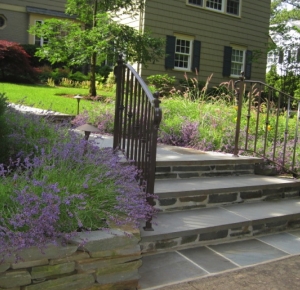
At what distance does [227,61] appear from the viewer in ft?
48.9

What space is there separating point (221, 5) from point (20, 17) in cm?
845

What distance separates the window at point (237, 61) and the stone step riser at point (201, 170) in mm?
10689

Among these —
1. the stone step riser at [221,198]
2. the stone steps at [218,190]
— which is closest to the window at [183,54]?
the stone steps at [218,190]

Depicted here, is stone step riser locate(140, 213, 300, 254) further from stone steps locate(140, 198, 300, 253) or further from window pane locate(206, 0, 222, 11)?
window pane locate(206, 0, 222, 11)

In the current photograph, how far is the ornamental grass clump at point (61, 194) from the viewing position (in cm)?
229

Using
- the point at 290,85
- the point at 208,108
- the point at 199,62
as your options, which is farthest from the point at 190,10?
the point at 208,108

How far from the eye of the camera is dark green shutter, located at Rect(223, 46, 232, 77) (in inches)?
585

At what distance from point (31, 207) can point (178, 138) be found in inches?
143

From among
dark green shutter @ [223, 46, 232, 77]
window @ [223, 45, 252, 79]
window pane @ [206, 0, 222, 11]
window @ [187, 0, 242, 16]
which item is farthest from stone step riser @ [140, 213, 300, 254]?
window pane @ [206, 0, 222, 11]

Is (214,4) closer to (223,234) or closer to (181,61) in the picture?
(181,61)

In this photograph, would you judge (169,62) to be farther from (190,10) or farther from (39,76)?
(39,76)

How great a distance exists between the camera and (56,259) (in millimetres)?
2318

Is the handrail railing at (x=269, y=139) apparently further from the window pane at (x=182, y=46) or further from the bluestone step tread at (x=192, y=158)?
the window pane at (x=182, y=46)

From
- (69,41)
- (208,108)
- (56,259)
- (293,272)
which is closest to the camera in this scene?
(56,259)
